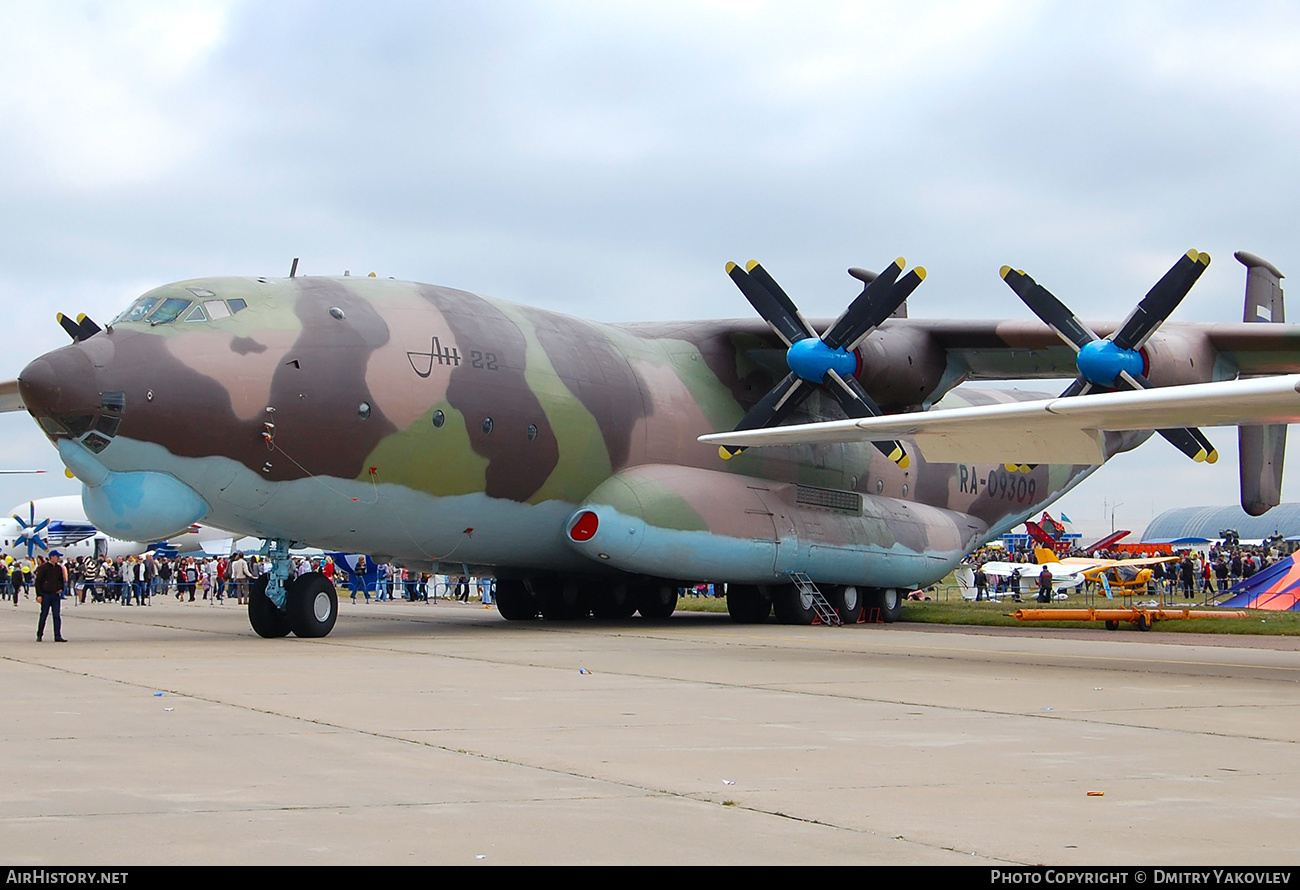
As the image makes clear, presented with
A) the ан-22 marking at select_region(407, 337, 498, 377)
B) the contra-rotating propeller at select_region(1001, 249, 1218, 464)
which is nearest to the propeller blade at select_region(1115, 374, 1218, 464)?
the contra-rotating propeller at select_region(1001, 249, 1218, 464)

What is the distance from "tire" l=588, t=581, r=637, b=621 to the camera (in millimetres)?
25578

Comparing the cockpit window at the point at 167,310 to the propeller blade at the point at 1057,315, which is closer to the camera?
→ the cockpit window at the point at 167,310

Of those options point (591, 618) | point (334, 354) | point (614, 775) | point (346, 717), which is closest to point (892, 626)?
point (591, 618)

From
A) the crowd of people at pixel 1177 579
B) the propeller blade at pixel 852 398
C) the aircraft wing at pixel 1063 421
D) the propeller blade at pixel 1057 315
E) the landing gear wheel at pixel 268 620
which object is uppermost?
the propeller blade at pixel 1057 315

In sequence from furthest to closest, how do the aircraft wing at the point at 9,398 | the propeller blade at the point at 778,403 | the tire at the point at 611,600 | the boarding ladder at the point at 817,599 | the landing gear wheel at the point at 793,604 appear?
the tire at the point at 611,600, the aircraft wing at the point at 9,398, the landing gear wheel at the point at 793,604, the boarding ladder at the point at 817,599, the propeller blade at the point at 778,403

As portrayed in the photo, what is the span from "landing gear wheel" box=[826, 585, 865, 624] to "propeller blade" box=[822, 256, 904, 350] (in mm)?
5670

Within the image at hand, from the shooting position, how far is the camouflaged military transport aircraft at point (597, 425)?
1688 cm

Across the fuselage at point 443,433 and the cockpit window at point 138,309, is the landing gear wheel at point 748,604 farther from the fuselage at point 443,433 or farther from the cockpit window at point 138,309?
the cockpit window at point 138,309

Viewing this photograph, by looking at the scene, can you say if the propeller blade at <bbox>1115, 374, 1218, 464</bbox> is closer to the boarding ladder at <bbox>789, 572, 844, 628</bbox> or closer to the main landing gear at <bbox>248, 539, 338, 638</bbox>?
the boarding ladder at <bbox>789, 572, 844, 628</bbox>

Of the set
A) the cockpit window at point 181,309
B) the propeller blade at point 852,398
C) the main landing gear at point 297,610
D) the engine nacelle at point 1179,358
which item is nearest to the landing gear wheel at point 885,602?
the propeller blade at point 852,398

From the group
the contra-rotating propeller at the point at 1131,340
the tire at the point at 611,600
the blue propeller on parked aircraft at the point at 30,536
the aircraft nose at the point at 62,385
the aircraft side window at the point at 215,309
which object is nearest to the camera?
the aircraft nose at the point at 62,385

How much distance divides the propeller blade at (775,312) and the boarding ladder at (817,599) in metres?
4.34

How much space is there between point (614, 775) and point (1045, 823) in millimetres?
2266

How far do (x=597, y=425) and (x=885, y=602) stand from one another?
8.50 meters
